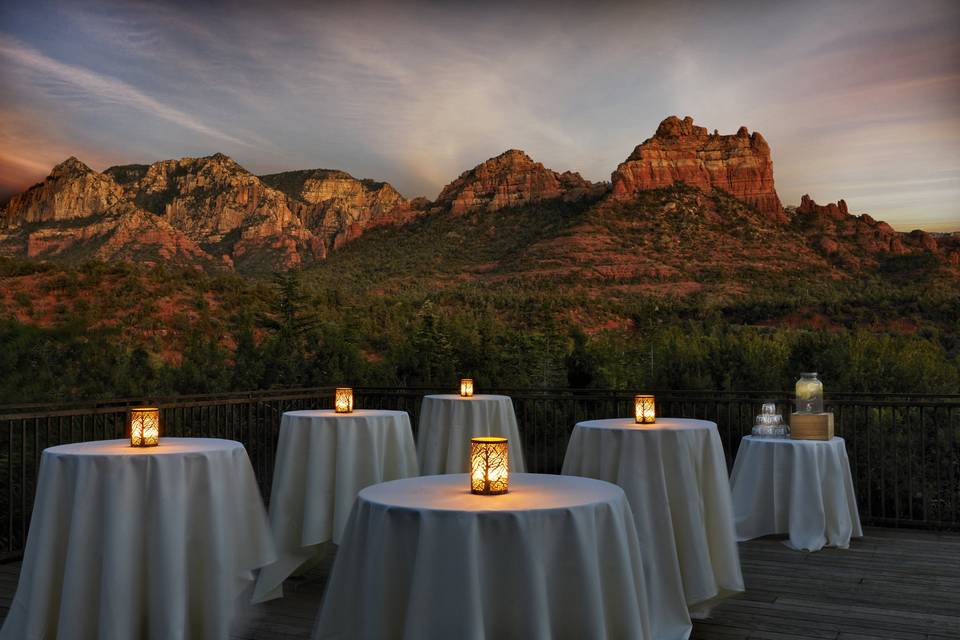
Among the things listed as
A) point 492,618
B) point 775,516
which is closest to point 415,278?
point 775,516

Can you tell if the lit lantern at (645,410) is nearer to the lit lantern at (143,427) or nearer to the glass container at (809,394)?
the glass container at (809,394)

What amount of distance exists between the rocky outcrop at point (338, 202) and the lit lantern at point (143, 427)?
103 feet

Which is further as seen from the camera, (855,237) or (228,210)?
(228,210)

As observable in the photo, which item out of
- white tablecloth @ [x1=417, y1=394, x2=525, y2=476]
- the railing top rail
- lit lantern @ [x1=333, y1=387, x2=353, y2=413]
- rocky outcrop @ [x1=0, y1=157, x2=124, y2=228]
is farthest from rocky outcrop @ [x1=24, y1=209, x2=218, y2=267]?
lit lantern @ [x1=333, y1=387, x2=353, y2=413]

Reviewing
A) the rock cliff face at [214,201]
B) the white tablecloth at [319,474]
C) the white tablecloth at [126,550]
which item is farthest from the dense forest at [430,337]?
the white tablecloth at [126,550]

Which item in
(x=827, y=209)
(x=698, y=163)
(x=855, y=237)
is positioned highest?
(x=698, y=163)

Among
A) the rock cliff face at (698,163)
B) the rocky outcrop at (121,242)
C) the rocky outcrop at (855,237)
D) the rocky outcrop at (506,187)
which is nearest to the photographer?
the rocky outcrop at (121,242)

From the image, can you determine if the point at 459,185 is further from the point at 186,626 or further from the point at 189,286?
the point at 186,626

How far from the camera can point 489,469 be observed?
8.26 ft

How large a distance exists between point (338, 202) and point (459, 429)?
36369 millimetres

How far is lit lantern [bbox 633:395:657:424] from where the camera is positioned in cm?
429

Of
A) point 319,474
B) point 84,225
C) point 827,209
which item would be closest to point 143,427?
point 319,474

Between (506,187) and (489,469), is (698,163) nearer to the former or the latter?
(506,187)

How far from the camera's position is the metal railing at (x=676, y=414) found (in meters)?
6.26
